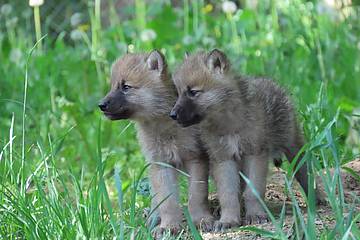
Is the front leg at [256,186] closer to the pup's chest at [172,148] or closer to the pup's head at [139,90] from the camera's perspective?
the pup's chest at [172,148]

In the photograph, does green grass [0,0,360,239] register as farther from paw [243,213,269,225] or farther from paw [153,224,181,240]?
paw [243,213,269,225]

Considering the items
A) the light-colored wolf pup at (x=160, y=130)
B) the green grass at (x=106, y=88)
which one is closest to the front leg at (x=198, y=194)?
the light-colored wolf pup at (x=160, y=130)

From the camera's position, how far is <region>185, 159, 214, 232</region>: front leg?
15.9ft

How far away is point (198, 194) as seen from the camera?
4.85 meters

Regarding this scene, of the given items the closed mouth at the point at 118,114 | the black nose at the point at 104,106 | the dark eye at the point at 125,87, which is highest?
the dark eye at the point at 125,87

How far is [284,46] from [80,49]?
2582 millimetres

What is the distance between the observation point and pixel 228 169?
15.8 feet

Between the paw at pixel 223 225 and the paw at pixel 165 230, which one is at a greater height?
the paw at pixel 223 225

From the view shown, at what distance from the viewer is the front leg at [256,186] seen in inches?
187

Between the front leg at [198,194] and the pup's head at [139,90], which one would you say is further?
the pup's head at [139,90]

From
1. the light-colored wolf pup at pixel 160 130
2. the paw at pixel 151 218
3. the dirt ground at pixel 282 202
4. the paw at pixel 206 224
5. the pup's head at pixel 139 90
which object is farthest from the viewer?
the pup's head at pixel 139 90

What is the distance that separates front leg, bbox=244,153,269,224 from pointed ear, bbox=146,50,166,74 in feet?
2.13

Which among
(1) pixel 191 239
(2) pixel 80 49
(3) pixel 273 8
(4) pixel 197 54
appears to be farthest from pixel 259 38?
(1) pixel 191 239

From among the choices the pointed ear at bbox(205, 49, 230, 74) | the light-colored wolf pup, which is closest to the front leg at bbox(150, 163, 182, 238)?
the light-colored wolf pup
